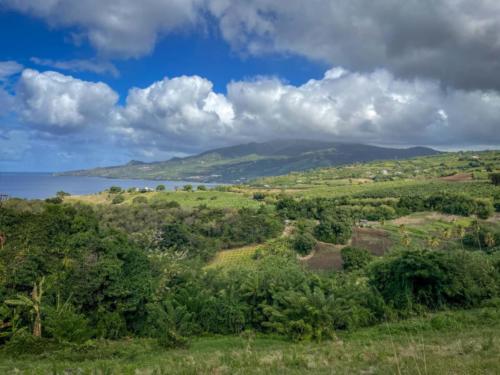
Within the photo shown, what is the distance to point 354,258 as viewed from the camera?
1854 inches

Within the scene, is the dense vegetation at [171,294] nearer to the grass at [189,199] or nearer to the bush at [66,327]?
the bush at [66,327]

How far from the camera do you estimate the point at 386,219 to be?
3039 inches

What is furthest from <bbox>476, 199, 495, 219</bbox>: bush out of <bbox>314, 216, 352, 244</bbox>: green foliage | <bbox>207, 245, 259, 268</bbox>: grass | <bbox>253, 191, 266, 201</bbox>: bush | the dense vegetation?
the dense vegetation

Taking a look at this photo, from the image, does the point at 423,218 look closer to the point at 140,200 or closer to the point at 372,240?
the point at 372,240

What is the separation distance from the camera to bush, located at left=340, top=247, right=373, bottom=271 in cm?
4621

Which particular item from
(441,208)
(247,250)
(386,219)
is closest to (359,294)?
(247,250)

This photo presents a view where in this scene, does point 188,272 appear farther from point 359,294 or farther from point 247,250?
point 247,250

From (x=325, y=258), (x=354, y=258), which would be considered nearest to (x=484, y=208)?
(x=325, y=258)

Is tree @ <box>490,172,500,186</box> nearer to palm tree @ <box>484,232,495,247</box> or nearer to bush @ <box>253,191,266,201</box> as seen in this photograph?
palm tree @ <box>484,232,495,247</box>

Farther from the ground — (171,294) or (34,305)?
(34,305)

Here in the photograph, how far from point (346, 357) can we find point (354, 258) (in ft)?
136

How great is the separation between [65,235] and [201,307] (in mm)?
9319

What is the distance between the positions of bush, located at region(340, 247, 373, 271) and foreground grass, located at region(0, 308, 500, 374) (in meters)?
34.1

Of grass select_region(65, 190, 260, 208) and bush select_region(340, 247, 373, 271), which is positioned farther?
grass select_region(65, 190, 260, 208)
